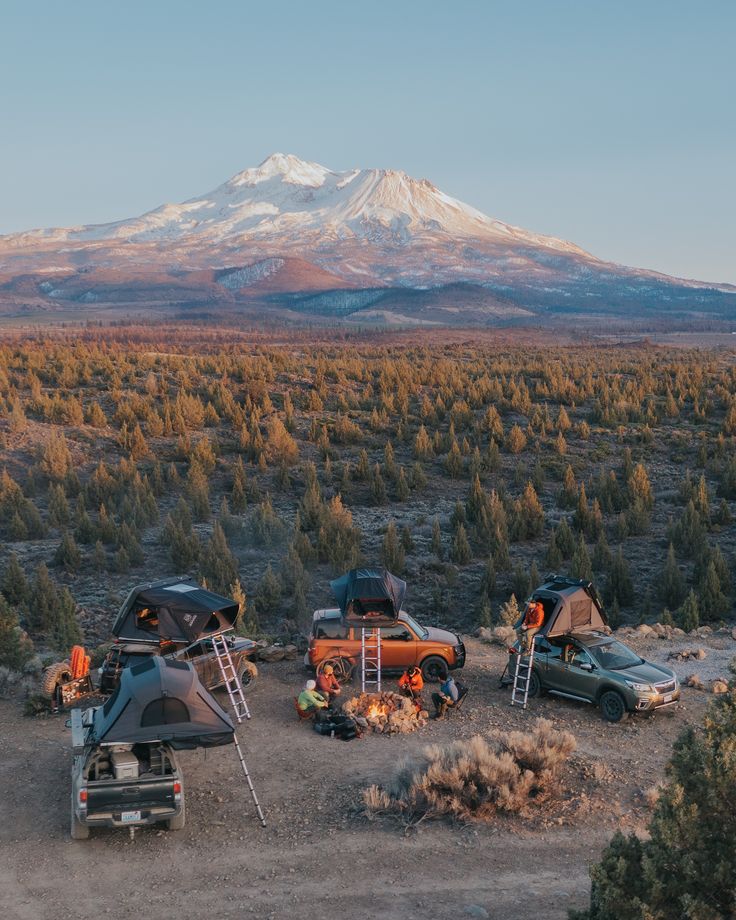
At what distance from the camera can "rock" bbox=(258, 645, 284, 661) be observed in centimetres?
1566

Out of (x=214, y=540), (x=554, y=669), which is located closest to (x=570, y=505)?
(x=214, y=540)

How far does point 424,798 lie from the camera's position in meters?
10.2

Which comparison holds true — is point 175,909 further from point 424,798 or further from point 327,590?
point 327,590

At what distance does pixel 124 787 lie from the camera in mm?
9305

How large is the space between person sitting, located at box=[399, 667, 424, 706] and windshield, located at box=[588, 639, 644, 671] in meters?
2.73

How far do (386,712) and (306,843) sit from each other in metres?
3.46

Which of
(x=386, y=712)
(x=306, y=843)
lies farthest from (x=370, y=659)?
(x=306, y=843)

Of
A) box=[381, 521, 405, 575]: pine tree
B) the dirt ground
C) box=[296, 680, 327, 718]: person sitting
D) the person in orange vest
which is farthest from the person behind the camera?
box=[381, 521, 405, 575]: pine tree

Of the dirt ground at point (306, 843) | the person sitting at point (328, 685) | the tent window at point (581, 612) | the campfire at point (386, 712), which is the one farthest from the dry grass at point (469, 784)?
the tent window at point (581, 612)

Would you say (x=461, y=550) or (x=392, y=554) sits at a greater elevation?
(x=392, y=554)

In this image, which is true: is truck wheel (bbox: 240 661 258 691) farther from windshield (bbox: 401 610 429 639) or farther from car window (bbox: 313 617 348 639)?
windshield (bbox: 401 610 429 639)

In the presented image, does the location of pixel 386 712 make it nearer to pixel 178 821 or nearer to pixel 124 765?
pixel 178 821

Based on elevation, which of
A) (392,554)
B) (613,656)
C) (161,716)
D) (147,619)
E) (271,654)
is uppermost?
(161,716)

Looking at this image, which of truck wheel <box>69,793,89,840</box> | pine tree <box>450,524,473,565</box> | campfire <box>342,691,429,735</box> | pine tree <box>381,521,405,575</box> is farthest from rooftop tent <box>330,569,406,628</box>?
pine tree <box>450,524,473,565</box>
